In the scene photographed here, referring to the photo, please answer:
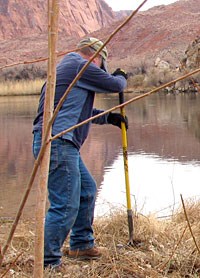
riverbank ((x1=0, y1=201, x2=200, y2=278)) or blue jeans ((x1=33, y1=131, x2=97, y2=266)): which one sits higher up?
blue jeans ((x1=33, y1=131, x2=97, y2=266))

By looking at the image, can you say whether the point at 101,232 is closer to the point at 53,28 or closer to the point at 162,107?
the point at 53,28

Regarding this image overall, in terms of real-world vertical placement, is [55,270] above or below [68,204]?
below

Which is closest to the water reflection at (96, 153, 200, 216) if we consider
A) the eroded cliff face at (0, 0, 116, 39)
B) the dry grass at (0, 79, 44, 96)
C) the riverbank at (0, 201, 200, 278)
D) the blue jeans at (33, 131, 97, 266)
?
the riverbank at (0, 201, 200, 278)

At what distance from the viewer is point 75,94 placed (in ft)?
12.0

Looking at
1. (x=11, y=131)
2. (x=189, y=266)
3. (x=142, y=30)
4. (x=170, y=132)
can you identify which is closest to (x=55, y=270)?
(x=189, y=266)

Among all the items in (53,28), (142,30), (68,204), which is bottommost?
(68,204)

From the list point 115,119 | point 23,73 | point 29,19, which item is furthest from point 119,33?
point 115,119

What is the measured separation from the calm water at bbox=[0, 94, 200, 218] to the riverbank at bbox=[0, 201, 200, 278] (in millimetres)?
→ 345

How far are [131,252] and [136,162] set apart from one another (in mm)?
5422

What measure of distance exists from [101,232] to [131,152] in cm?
614

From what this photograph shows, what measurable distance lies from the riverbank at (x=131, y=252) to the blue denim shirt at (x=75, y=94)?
2.82 ft

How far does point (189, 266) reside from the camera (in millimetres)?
3824

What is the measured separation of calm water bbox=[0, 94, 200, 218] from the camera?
678 cm

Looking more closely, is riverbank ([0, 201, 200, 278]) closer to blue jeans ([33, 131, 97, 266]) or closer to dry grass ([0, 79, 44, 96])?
blue jeans ([33, 131, 97, 266])
